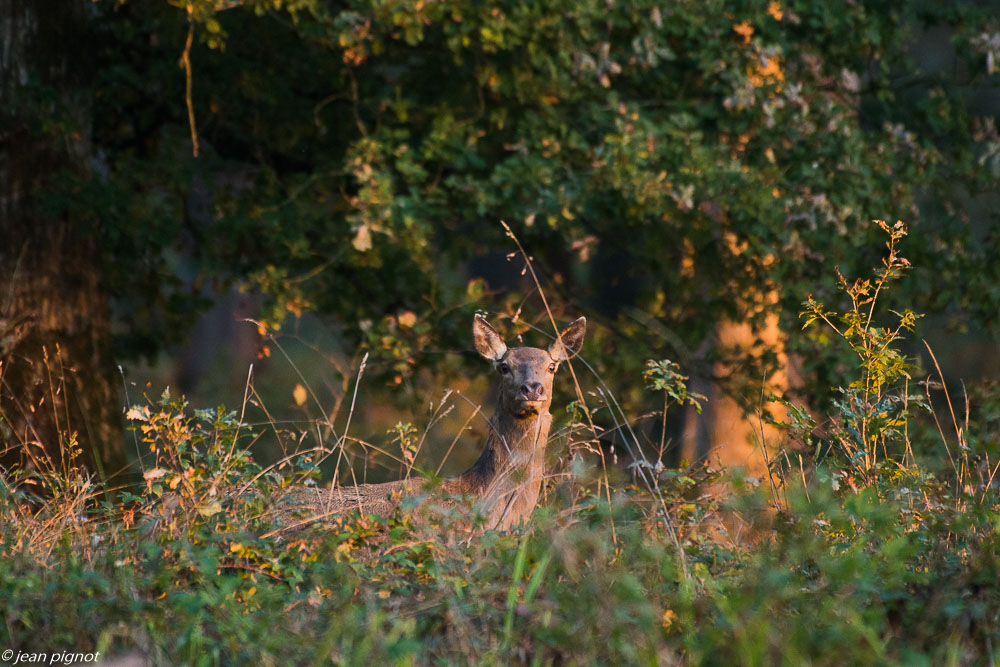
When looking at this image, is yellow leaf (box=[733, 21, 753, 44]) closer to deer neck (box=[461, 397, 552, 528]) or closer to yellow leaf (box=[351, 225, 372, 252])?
yellow leaf (box=[351, 225, 372, 252])

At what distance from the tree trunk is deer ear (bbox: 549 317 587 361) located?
3471mm

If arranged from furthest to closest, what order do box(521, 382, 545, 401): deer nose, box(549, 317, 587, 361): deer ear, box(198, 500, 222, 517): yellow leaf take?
box(549, 317, 587, 361): deer ear → box(521, 382, 545, 401): deer nose → box(198, 500, 222, 517): yellow leaf

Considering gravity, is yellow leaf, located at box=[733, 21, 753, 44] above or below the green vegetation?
A: above

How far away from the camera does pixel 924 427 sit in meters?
8.77

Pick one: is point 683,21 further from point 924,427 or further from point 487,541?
point 487,541

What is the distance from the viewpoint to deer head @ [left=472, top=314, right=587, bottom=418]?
6.61 metres

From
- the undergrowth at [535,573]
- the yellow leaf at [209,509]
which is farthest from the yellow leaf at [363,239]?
the yellow leaf at [209,509]

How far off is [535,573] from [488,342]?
340 centimetres

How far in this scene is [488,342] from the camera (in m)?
7.04

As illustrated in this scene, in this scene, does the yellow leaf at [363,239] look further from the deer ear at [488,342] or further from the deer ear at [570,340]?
the deer ear at [570,340]

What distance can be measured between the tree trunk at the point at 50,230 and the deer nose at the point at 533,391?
3452 mm

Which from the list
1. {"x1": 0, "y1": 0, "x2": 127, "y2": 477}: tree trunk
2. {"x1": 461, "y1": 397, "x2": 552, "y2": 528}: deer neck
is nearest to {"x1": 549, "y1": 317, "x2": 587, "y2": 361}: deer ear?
{"x1": 461, "y1": 397, "x2": 552, "y2": 528}: deer neck

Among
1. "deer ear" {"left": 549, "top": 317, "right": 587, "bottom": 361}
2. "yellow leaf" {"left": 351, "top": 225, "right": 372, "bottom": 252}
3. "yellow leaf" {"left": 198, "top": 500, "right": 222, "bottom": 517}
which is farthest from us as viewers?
"yellow leaf" {"left": 351, "top": 225, "right": 372, "bottom": 252}

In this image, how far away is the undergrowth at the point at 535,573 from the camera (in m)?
3.43
